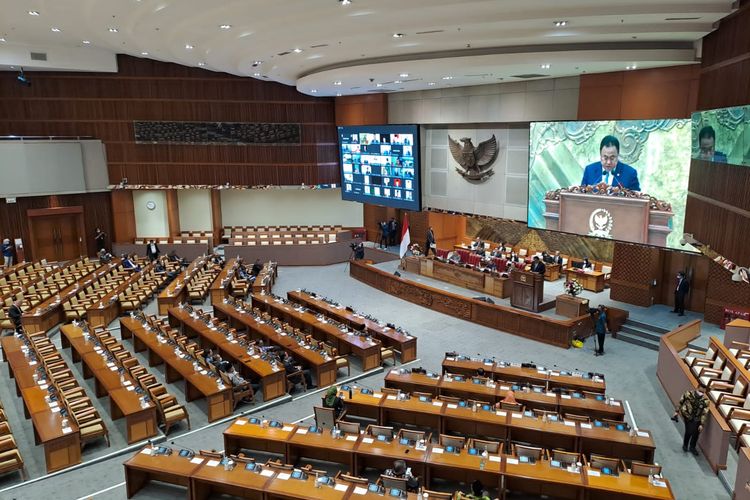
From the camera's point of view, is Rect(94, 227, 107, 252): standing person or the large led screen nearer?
the large led screen

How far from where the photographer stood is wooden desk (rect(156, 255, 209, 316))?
16375 millimetres

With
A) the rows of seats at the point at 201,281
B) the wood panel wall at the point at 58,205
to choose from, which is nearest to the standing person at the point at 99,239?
the wood panel wall at the point at 58,205

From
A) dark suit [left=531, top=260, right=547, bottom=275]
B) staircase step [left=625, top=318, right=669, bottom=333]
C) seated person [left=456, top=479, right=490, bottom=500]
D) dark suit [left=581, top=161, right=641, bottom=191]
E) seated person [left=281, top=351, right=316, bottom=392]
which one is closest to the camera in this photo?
seated person [left=456, top=479, right=490, bottom=500]

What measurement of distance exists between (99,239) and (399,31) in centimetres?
1770

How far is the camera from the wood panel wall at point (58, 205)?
21366mm

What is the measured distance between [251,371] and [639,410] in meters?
7.78

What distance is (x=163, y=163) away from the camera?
76.3 feet

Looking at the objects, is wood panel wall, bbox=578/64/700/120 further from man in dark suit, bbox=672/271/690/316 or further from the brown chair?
the brown chair

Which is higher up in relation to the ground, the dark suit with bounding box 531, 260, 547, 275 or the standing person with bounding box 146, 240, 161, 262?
the dark suit with bounding box 531, 260, 547, 275

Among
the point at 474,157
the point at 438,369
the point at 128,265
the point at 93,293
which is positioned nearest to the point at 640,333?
the point at 438,369

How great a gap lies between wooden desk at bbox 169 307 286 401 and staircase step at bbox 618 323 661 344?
350 inches

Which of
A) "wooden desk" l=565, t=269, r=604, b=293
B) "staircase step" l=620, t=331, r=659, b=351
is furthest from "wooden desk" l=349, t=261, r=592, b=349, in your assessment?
"wooden desk" l=565, t=269, r=604, b=293

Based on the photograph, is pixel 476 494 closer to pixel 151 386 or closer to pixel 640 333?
pixel 151 386

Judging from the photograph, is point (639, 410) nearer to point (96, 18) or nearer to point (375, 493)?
point (375, 493)
